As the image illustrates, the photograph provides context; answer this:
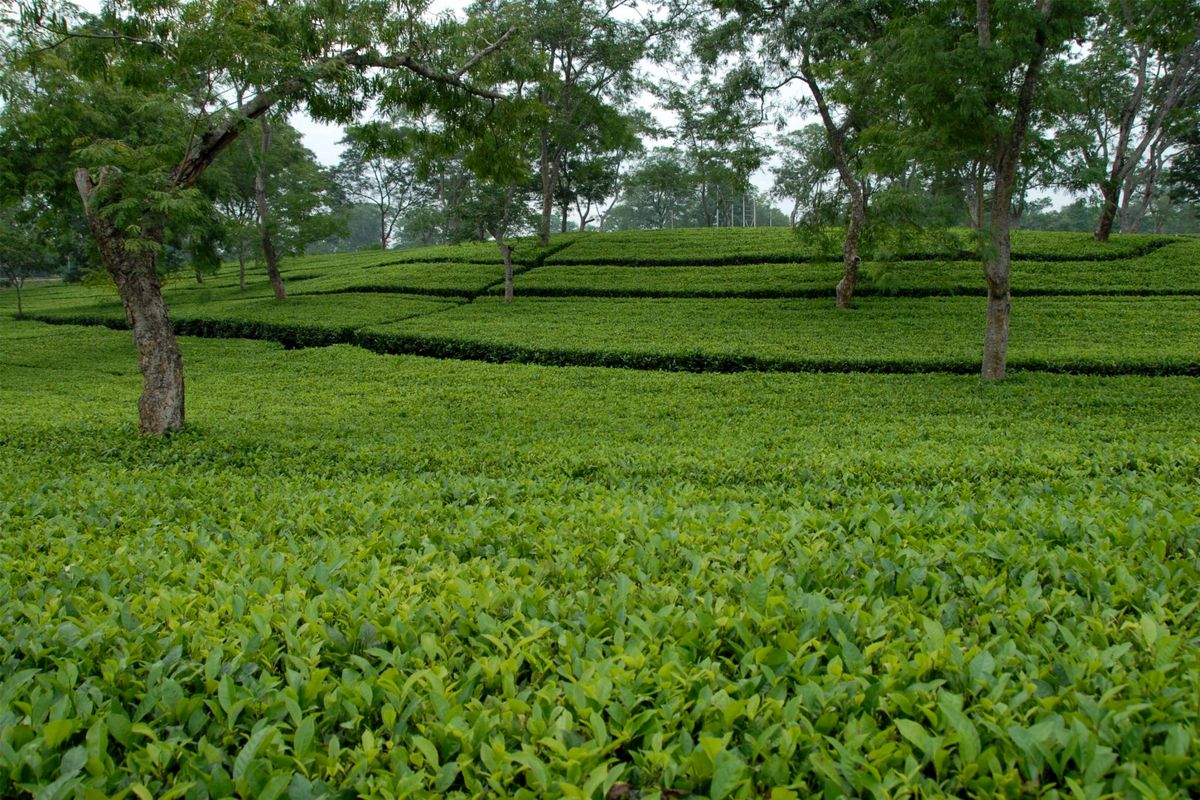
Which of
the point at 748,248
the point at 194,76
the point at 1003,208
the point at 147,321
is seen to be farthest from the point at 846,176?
the point at 147,321

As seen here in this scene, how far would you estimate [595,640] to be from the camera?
80.2 inches

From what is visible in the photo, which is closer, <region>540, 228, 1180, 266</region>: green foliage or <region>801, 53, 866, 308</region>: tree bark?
<region>801, 53, 866, 308</region>: tree bark

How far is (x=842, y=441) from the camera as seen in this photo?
7.19 meters

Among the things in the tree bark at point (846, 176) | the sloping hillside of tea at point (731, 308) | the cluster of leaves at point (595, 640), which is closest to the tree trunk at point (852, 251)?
the tree bark at point (846, 176)

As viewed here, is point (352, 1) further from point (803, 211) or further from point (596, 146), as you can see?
point (596, 146)

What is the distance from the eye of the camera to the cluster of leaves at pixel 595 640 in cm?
155

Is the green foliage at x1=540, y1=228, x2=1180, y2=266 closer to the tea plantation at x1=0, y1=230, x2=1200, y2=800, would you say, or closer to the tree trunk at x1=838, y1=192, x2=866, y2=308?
the tree trunk at x1=838, y1=192, x2=866, y2=308

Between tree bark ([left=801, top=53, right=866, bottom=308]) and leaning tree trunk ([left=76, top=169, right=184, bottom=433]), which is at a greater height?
tree bark ([left=801, top=53, right=866, bottom=308])

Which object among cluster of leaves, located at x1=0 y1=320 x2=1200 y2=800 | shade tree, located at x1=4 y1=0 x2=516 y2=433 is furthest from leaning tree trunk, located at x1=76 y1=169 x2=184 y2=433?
cluster of leaves, located at x1=0 y1=320 x2=1200 y2=800

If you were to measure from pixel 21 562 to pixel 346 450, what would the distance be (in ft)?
12.4

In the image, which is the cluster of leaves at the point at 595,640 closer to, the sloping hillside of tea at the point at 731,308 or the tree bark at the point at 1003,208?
the tree bark at the point at 1003,208

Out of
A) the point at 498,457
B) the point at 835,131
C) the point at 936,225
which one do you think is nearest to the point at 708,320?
the point at 835,131

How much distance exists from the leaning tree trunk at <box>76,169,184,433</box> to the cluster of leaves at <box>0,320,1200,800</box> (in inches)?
101

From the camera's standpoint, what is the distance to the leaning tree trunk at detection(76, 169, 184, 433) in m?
7.44
